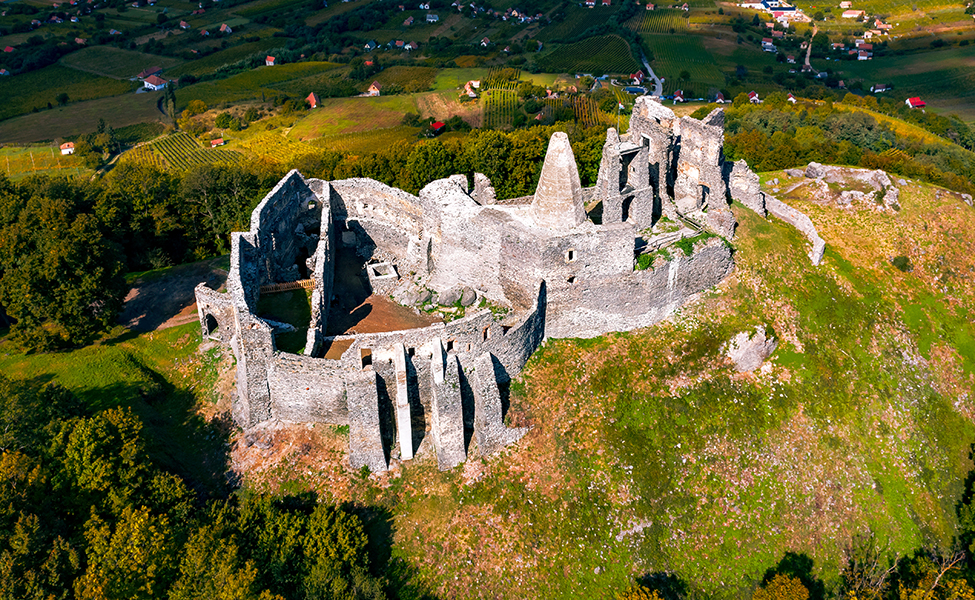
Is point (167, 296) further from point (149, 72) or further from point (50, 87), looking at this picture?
point (149, 72)

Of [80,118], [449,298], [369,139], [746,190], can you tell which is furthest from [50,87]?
[746,190]

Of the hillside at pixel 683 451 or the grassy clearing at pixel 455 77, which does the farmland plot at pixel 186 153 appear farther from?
the hillside at pixel 683 451

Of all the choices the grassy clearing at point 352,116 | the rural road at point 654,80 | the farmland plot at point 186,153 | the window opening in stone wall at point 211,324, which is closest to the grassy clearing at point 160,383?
the window opening in stone wall at point 211,324

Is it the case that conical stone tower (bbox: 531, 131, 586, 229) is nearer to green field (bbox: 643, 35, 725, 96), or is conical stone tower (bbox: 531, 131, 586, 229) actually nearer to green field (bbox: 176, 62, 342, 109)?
green field (bbox: 643, 35, 725, 96)

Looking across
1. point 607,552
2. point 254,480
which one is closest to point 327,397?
point 254,480

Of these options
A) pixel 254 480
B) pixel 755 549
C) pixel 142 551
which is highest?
pixel 142 551

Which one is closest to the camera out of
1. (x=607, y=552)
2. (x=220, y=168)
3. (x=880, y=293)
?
(x=607, y=552)

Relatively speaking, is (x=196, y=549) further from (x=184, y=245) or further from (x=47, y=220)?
(x=184, y=245)
